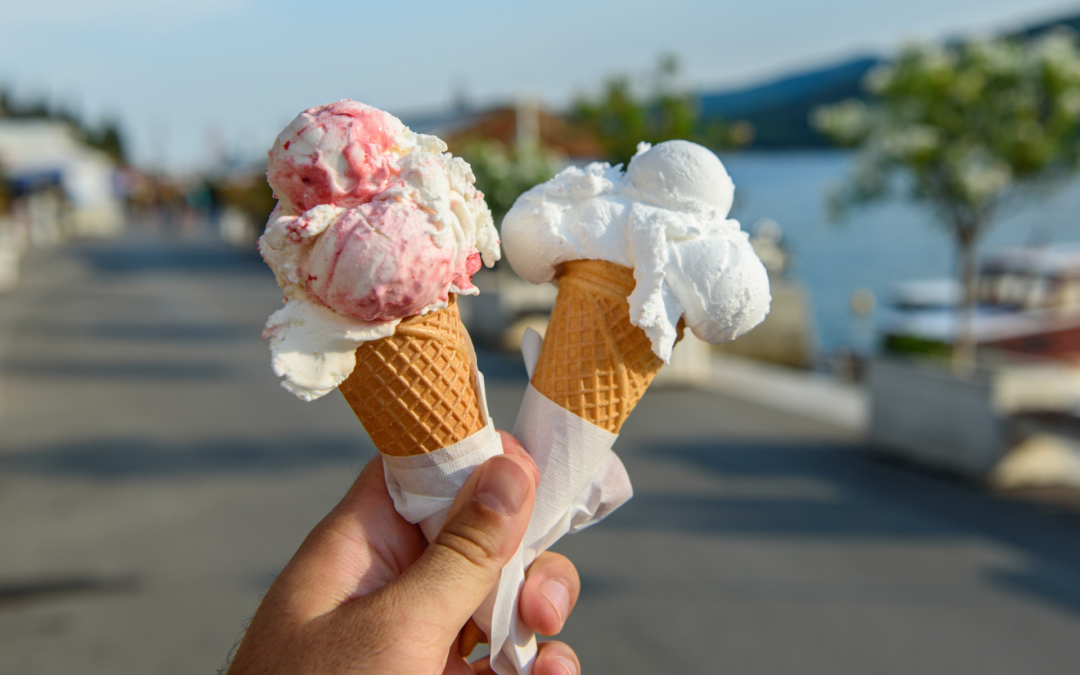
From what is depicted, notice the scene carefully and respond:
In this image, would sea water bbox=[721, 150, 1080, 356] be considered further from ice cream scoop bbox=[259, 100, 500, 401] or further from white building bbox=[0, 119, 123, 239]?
white building bbox=[0, 119, 123, 239]

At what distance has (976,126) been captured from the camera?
7664mm

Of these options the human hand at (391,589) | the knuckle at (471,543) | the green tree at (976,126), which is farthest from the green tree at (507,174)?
the knuckle at (471,543)

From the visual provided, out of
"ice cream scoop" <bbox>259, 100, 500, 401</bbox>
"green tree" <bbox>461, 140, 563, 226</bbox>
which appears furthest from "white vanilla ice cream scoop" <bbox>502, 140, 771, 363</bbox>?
"green tree" <bbox>461, 140, 563, 226</bbox>

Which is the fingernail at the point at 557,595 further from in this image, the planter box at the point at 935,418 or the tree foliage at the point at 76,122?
the tree foliage at the point at 76,122

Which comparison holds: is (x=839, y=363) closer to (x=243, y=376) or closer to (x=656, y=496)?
(x=656, y=496)

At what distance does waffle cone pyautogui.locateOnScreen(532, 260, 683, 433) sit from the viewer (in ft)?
5.58

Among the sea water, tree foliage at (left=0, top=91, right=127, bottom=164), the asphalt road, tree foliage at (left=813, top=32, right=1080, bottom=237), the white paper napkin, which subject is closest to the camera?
the white paper napkin

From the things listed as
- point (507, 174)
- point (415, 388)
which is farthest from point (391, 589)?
point (507, 174)

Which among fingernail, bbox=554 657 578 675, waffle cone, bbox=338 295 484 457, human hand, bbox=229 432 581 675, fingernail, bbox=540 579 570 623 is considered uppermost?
waffle cone, bbox=338 295 484 457

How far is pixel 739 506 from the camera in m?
Result: 6.47

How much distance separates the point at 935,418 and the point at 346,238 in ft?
23.6

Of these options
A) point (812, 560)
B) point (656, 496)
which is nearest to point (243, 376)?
point (656, 496)

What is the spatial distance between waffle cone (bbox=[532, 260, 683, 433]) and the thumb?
22cm

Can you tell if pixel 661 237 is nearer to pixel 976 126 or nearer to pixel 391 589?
pixel 391 589
